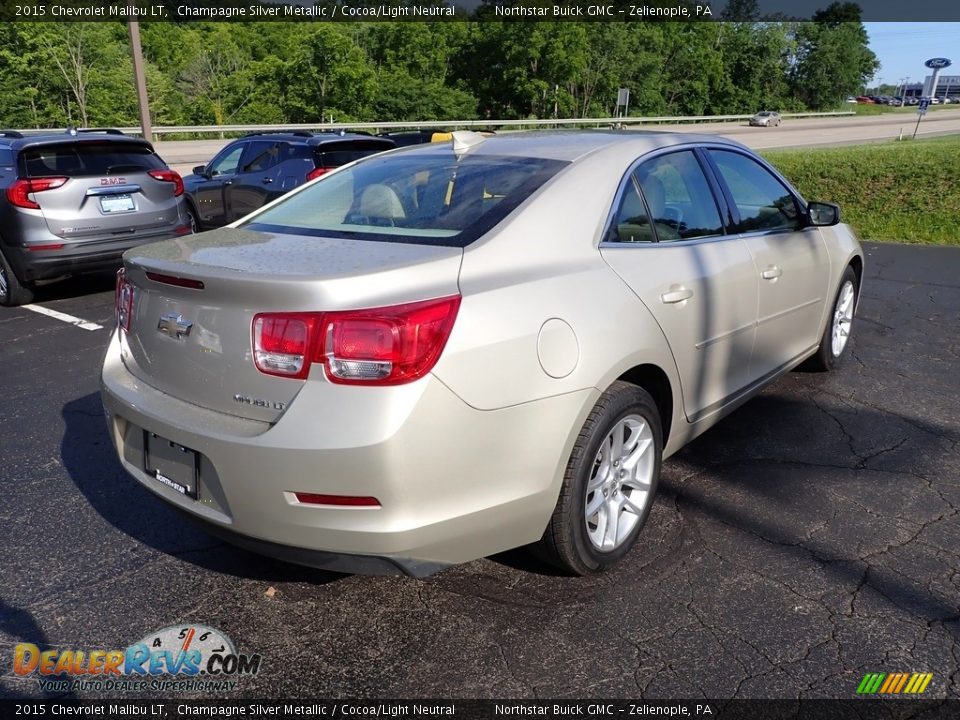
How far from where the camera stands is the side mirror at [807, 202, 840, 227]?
4.34 meters

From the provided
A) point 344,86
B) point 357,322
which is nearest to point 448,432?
point 357,322

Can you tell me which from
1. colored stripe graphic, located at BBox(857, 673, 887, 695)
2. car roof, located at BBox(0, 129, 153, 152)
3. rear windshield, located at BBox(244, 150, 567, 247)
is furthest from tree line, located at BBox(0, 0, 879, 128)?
colored stripe graphic, located at BBox(857, 673, 887, 695)

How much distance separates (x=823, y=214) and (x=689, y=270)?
1655 mm

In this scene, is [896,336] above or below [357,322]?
below

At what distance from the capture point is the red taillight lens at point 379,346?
2.15 meters

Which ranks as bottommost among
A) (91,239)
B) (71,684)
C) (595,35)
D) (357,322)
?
(71,684)

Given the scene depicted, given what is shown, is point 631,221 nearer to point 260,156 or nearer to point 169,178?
point 169,178

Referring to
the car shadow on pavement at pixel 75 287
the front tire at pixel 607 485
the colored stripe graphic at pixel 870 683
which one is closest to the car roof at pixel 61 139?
the car shadow on pavement at pixel 75 287

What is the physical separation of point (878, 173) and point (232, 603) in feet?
38.8

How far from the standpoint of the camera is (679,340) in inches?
121

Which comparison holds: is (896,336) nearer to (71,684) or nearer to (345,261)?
(345,261)

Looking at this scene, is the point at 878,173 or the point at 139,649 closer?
the point at 139,649

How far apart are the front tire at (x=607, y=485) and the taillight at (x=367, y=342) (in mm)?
695

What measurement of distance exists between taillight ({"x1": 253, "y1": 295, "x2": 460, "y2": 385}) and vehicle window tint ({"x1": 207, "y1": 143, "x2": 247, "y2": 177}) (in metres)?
9.35
